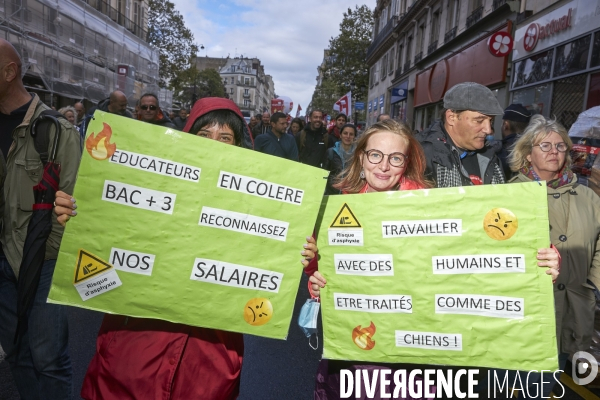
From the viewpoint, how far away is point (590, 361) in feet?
11.8

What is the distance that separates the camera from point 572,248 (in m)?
2.85

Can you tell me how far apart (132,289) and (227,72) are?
153 m

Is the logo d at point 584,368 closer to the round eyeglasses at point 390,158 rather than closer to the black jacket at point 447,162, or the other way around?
the black jacket at point 447,162

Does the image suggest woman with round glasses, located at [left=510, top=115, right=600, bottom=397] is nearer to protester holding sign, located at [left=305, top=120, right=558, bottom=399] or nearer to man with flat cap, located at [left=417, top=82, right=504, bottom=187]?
man with flat cap, located at [left=417, top=82, right=504, bottom=187]

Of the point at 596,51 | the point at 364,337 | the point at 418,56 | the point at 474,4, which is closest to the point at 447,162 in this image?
the point at 364,337

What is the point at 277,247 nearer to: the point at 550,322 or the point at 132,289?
the point at 132,289

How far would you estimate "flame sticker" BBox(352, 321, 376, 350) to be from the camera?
210 cm

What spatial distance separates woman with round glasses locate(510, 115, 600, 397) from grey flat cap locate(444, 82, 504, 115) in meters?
0.41

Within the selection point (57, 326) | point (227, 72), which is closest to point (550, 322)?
point (57, 326)

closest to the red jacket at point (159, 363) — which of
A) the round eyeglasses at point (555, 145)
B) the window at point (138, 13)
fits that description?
the round eyeglasses at point (555, 145)

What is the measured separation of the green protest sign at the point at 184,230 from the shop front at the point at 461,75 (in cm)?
1367

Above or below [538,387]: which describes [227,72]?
above

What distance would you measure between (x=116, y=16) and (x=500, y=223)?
3672cm

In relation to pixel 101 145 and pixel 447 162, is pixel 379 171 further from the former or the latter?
pixel 101 145
